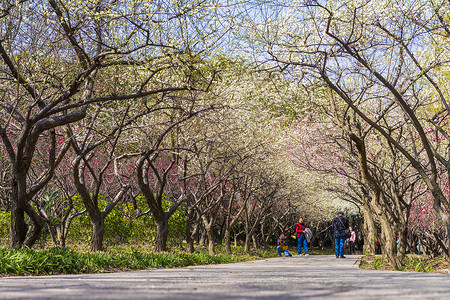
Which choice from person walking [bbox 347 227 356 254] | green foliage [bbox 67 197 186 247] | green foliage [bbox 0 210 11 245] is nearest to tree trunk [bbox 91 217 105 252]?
green foliage [bbox 67 197 186 247]

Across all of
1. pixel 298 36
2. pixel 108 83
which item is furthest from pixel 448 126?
pixel 108 83

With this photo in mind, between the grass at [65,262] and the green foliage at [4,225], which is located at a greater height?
the green foliage at [4,225]

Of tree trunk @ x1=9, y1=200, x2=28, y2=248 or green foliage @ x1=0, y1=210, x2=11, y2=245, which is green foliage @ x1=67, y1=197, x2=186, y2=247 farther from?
tree trunk @ x1=9, y1=200, x2=28, y2=248

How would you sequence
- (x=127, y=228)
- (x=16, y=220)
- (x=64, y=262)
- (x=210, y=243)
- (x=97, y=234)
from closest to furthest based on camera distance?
(x=64, y=262)
(x=16, y=220)
(x=97, y=234)
(x=210, y=243)
(x=127, y=228)

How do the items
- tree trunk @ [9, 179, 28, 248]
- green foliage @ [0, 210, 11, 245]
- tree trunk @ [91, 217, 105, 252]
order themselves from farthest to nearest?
1. green foliage @ [0, 210, 11, 245]
2. tree trunk @ [91, 217, 105, 252]
3. tree trunk @ [9, 179, 28, 248]

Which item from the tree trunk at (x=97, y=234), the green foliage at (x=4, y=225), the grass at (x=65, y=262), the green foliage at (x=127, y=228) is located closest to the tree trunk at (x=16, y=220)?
the grass at (x=65, y=262)

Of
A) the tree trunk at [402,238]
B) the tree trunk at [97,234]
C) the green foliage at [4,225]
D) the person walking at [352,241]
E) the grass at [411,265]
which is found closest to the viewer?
the grass at [411,265]

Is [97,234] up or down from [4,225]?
down

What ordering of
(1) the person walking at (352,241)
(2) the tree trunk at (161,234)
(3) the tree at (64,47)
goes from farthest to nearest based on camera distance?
(1) the person walking at (352,241) → (2) the tree trunk at (161,234) → (3) the tree at (64,47)

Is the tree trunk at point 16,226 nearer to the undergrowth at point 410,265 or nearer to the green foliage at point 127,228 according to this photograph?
the undergrowth at point 410,265

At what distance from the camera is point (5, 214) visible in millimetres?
21312

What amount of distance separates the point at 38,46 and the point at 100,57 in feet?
6.56

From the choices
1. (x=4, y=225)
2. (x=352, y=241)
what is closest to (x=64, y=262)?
(x=4, y=225)

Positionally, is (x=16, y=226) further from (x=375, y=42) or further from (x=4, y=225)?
(x=4, y=225)
